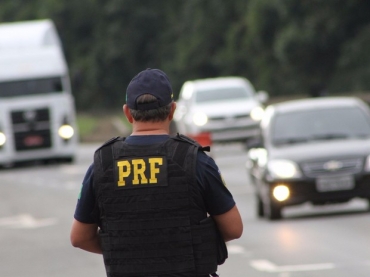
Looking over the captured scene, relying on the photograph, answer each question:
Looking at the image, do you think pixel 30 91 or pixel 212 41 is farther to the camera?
pixel 212 41

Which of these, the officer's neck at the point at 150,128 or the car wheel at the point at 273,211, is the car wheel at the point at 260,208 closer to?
the car wheel at the point at 273,211

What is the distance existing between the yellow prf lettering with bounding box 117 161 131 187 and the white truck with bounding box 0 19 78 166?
32436 millimetres

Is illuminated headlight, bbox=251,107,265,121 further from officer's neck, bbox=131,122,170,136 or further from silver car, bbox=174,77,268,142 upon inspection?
officer's neck, bbox=131,122,170,136

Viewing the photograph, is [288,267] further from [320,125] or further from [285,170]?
[320,125]

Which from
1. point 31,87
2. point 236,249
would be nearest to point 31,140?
point 31,87

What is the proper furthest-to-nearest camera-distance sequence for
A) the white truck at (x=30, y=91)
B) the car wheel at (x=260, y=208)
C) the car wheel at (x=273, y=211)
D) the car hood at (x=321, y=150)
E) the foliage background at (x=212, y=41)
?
1. the foliage background at (x=212, y=41)
2. the white truck at (x=30, y=91)
3. the car wheel at (x=260, y=208)
4. the car wheel at (x=273, y=211)
5. the car hood at (x=321, y=150)

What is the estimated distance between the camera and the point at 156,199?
550cm

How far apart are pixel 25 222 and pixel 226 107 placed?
52.1ft

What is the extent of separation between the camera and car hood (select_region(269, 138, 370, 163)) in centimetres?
1747

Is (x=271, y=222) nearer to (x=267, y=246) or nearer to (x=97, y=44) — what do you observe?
(x=267, y=246)

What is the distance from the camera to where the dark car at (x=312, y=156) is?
1741 cm

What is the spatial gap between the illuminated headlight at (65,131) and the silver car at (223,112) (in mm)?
3179

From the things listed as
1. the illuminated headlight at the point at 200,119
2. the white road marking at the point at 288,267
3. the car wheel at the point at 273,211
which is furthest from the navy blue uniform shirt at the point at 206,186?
the illuminated headlight at the point at 200,119

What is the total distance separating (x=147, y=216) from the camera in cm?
548
